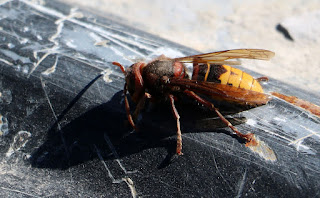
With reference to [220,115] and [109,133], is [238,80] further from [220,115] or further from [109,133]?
[109,133]

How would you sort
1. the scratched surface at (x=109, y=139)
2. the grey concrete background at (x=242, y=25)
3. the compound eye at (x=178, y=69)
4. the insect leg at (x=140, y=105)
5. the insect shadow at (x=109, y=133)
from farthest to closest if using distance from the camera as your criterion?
1. the grey concrete background at (x=242, y=25)
2. the compound eye at (x=178, y=69)
3. the insect leg at (x=140, y=105)
4. the insect shadow at (x=109, y=133)
5. the scratched surface at (x=109, y=139)

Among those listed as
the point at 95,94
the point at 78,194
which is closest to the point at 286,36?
the point at 95,94

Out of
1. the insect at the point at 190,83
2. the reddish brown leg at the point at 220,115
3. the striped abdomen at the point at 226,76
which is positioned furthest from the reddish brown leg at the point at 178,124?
the striped abdomen at the point at 226,76

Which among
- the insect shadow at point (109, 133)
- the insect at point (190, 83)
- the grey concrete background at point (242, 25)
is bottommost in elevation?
the insect shadow at point (109, 133)

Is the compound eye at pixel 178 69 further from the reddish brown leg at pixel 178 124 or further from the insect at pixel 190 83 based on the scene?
the reddish brown leg at pixel 178 124

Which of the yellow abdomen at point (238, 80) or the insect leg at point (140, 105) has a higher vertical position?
the yellow abdomen at point (238, 80)

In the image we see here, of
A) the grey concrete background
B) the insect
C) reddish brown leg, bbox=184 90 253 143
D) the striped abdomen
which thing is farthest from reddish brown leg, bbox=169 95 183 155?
the grey concrete background

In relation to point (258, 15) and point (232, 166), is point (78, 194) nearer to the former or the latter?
point (232, 166)

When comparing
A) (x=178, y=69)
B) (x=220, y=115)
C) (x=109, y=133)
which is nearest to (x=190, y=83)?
(x=178, y=69)
